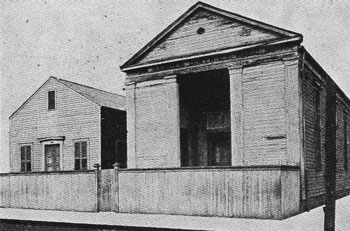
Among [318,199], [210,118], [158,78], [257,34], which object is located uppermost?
[257,34]

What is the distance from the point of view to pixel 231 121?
639 inches

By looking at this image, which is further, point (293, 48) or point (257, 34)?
point (257, 34)

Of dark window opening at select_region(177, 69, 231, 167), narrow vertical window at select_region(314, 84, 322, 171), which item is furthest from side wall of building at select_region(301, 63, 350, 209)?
dark window opening at select_region(177, 69, 231, 167)

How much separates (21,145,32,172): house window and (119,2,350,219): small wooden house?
774 cm

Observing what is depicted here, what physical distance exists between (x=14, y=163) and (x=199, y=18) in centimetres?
1320

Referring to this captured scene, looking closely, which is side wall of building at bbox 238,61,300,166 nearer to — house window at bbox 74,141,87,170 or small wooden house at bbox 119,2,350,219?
small wooden house at bbox 119,2,350,219

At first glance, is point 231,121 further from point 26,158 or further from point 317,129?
point 26,158

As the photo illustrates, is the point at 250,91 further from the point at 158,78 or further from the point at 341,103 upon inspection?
the point at 341,103

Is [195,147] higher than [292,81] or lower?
lower

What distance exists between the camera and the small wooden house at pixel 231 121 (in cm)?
1374

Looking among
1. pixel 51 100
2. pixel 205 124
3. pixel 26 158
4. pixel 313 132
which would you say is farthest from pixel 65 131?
pixel 313 132

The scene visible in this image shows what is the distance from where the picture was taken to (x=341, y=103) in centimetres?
2434

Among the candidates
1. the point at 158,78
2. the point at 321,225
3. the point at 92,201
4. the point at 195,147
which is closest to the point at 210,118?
the point at 195,147

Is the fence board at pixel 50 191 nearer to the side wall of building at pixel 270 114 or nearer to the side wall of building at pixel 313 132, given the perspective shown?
the side wall of building at pixel 270 114
